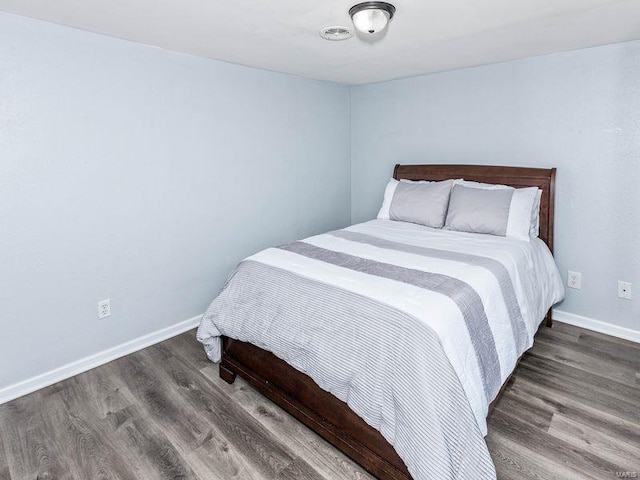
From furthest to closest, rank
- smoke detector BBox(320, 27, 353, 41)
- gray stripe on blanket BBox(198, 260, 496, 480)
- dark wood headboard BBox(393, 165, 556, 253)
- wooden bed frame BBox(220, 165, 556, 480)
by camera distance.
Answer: dark wood headboard BBox(393, 165, 556, 253) < smoke detector BBox(320, 27, 353, 41) < wooden bed frame BBox(220, 165, 556, 480) < gray stripe on blanket BBox(198, 260, 496, 480)

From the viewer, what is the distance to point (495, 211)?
9.08ft

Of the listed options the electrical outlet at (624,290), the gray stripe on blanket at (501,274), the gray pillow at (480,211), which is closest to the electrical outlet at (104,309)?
the gray stripe on blanket at (501,274)

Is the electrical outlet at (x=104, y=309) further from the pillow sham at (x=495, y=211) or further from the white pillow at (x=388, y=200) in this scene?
the pillow sham at (x=495, y=211)

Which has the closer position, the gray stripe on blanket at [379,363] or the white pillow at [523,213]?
the gray stripe on blanket at [379,363]

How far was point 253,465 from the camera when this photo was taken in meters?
1.72

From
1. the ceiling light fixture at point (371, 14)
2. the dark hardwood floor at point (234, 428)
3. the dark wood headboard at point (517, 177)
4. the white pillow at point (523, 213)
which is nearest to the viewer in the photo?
the dark hardwood floor at point (234, 428)

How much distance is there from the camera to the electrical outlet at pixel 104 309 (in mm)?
2545

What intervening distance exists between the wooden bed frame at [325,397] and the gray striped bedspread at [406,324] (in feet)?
0.31

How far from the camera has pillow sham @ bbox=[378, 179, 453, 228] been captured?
3.08 m

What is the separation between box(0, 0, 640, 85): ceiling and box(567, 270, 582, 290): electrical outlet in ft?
5.36

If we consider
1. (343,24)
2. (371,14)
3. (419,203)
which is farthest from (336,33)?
(419,203)

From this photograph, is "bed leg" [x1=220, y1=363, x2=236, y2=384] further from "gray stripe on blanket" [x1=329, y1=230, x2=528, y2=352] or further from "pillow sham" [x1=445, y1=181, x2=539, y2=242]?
"pillow sham" [x1=445, y1=181, x2=539, y2=242]

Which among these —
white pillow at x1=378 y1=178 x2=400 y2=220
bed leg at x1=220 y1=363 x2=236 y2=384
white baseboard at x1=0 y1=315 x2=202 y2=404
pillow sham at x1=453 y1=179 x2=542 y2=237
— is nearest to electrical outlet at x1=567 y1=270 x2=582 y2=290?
pillow sham at x1=453 y1=179 x2=542 y2=237

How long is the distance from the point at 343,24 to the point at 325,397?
199 centimetres
